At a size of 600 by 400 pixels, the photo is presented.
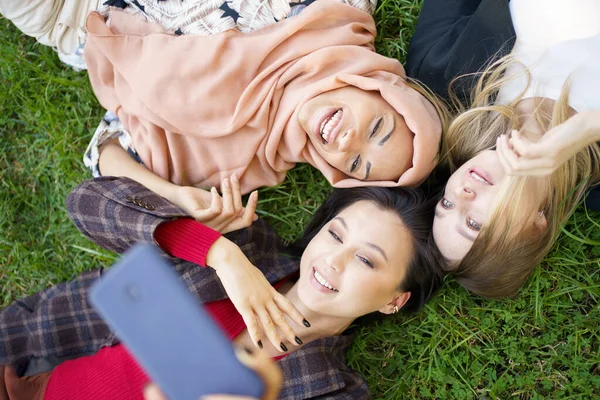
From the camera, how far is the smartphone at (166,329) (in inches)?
46.1

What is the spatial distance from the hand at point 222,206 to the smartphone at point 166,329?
1.21 m

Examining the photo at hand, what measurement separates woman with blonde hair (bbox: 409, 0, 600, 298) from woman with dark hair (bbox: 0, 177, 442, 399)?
213 millimetres

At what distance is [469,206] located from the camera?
2145 millimetres

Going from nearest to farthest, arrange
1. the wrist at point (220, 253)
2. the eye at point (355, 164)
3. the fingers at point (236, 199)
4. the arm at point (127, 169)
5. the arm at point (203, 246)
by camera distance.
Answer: the arm at point (203, 246) < the wrist at point (220, 253) < the eye at point (355, 164) < the fingers at point (236, 199) < the arm at point (127, 169)

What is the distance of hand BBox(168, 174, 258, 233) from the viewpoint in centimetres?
240

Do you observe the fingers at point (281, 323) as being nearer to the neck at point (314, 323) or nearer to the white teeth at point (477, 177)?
the neck at point (314, 323)

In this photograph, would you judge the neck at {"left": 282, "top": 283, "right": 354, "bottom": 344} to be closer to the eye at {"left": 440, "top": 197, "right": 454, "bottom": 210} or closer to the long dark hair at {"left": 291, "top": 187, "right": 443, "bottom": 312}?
the long dark hair at {"left": 291, "top": 187, "right": 443, "bottom": 312}

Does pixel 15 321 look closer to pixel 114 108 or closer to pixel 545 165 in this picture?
pixel 114 108

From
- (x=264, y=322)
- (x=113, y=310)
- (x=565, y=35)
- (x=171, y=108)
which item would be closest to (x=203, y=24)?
(x=171, y=108)

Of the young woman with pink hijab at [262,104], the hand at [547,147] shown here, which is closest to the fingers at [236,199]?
the young woman with pink hijab at [262,104]

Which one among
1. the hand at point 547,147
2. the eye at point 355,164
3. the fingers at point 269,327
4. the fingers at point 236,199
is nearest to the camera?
the hand at point 547,147

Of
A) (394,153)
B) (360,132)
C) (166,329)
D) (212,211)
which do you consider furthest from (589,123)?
(166,329)

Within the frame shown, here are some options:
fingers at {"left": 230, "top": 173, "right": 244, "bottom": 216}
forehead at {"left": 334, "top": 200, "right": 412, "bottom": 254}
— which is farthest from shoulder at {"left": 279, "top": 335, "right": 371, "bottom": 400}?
fingers at {"left": 230, "top": 173, "right": 244, "bottom": 216}

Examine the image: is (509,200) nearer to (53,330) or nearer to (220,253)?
(220,253)
